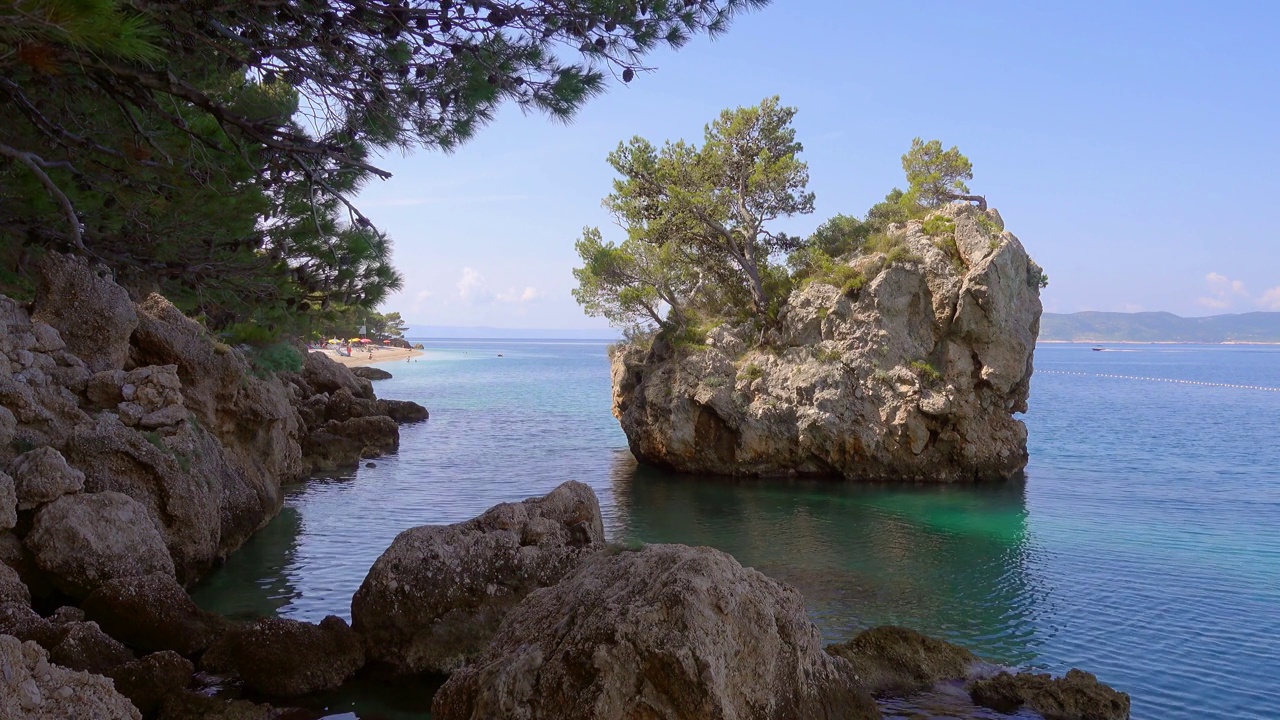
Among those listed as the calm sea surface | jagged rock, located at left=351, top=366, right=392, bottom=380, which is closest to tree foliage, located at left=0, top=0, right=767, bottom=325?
the calm sea surface

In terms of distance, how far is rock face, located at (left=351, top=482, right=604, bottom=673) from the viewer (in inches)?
416

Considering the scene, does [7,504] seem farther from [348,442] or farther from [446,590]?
[348,442]

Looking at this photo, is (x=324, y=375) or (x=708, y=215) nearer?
(x=708, y=215)

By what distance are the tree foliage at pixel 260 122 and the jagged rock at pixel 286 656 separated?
365cm

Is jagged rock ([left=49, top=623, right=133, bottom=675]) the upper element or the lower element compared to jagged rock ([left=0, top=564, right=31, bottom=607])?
lower

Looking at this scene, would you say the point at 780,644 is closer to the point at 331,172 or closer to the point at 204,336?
the point at 331,172

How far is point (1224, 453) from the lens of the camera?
36188 mm

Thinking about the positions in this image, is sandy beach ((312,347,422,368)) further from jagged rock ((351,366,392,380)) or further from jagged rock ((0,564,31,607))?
jagged rock ((0,564,31,607))

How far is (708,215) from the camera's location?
3002 cm

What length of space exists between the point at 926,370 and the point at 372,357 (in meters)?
95.2

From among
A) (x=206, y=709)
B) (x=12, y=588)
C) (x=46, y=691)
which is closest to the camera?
(x=46, y=691)

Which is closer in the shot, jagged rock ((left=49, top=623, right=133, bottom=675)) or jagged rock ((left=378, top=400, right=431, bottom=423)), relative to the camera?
jagged rock ((left=49, top=623, right=133, bottom=675))

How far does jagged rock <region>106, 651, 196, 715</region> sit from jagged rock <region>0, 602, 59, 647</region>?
95 cm

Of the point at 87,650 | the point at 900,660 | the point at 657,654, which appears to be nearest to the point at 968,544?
the point at 900,660
